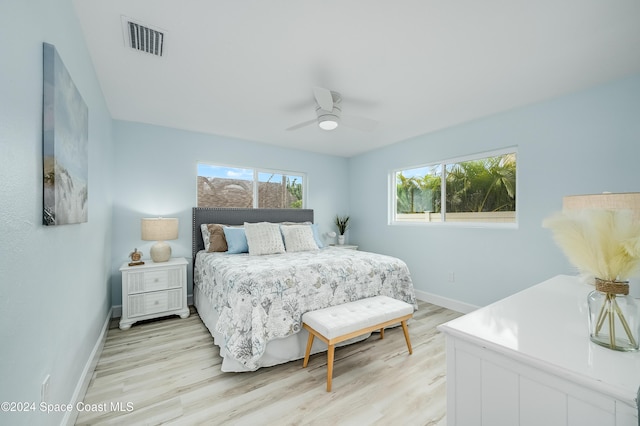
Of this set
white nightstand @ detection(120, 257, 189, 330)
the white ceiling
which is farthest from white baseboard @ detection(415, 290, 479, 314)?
white nightstand @ detection(120, 257, 189, 330)

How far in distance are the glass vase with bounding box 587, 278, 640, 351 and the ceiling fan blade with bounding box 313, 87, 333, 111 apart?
2.03 m

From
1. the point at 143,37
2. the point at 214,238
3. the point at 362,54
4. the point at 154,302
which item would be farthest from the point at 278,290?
the point at 143,37

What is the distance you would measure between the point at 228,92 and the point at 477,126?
2.94 m

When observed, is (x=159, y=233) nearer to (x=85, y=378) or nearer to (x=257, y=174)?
(x=85, y=378)

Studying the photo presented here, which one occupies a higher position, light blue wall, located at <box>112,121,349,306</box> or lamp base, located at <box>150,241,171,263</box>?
light blue wall, located at <box>112,121,349,306</box>

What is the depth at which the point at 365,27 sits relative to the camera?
1.70 m

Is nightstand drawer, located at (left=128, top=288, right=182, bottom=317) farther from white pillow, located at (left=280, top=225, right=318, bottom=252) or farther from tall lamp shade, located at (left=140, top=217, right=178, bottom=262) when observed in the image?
white pillow, located at (left=280, top=225, right=318, bottom=252)

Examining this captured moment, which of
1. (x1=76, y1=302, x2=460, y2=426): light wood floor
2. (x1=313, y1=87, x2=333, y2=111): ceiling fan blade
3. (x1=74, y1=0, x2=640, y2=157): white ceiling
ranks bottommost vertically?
(x1=76, y1=302, x2=460, y2=426): light wood floor

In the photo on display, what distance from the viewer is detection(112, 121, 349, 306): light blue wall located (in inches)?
131

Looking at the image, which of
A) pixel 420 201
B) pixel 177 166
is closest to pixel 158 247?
pixel 177 166

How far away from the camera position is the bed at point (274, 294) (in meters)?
2.04

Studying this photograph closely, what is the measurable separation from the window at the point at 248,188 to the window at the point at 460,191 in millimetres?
1811

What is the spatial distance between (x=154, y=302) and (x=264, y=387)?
1.90 metres

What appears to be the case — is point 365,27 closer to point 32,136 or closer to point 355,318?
point 32,136
